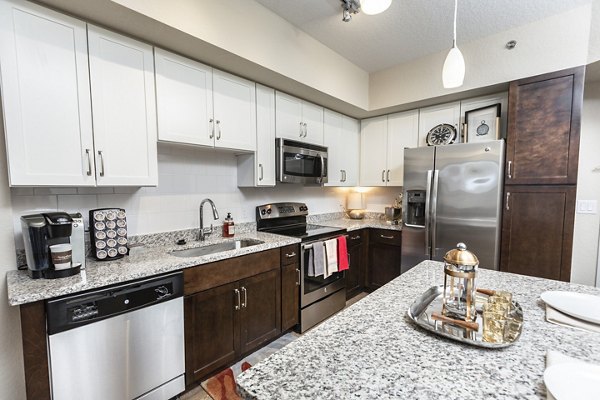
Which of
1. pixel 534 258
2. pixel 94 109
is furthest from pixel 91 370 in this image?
pixel 534 258

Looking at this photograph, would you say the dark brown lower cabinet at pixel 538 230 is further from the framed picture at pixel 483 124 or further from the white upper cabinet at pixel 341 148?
the white upper cabinet at pixel 341 148

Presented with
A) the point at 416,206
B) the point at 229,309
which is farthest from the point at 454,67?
the point at 229,309

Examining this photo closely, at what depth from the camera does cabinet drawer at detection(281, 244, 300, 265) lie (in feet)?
7.45

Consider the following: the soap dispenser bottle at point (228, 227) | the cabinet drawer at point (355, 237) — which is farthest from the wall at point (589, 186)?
the soap dispenser bottle at point (228, 227)

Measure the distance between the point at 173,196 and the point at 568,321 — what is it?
2415mm

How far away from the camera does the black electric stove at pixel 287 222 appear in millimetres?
2691

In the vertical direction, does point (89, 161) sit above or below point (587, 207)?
above

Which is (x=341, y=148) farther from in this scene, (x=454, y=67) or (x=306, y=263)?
(x=454, y=67)

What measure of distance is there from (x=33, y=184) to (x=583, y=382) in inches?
87.7

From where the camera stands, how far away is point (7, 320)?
4.76 feet

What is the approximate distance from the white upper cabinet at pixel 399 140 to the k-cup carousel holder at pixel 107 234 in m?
2.96

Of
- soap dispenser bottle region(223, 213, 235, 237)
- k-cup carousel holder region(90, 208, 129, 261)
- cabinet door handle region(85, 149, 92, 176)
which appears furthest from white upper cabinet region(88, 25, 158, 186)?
soap dispenser bottle region(223, 213, 235, 237)

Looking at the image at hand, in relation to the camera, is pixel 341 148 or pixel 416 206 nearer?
pixel 416 206

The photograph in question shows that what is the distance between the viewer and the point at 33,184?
138cm
